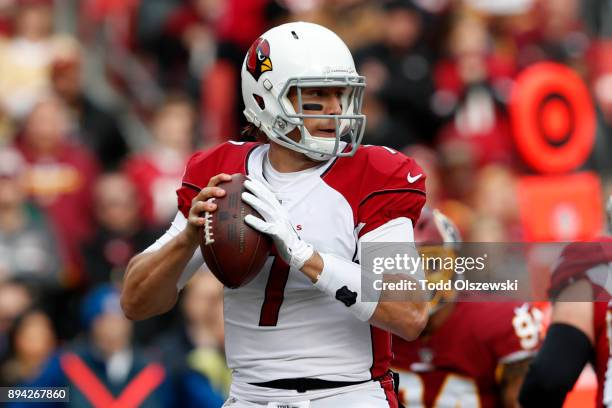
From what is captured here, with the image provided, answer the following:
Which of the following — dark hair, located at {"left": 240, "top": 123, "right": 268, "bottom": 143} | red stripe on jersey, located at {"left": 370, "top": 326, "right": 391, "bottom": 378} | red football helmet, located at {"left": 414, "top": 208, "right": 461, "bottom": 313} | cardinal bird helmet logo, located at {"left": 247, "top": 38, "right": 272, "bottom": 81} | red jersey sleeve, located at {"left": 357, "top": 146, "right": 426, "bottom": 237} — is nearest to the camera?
red jersey sleeve, located at {"left": 357, "top": 146, "right": 426, "bottom": 237}

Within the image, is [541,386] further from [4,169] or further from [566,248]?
[4,169]

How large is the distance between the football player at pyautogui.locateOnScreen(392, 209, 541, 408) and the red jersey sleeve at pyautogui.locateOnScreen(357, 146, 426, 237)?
3.33 ft

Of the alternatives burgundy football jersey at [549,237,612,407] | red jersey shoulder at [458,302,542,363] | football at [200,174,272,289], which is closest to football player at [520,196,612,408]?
burgundy football jersey at [549,237,612,407]

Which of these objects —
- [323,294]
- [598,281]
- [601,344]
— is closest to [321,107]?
[323,294]

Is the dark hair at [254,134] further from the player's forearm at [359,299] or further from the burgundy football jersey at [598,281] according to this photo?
the burgundy football jersey at [598,281]

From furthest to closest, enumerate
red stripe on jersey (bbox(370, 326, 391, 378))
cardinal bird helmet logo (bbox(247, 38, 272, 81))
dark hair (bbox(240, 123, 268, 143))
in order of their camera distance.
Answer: dark hair (bbox(240, 123, 268, 143)) → cardinal bird helmet logo (bbox(247, 38, 272, 81)) → red stripe on jersey (bbox(370, 326, 391, 378))

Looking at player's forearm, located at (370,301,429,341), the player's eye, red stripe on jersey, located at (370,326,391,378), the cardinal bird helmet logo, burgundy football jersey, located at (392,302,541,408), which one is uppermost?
the cardinal bird helmet logo

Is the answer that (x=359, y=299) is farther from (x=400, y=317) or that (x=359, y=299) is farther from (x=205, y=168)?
(x=205, y=168)

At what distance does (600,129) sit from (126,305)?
6.95 metres

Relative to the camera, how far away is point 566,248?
4824 millimetres

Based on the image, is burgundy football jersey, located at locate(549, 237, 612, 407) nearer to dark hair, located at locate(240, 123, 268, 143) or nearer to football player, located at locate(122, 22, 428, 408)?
football player, located at locate(122, 22, 428, 408)

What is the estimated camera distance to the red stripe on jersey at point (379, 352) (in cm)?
434

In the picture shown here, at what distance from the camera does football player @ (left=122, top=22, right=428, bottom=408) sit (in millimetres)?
4160

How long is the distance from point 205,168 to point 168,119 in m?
5.20
